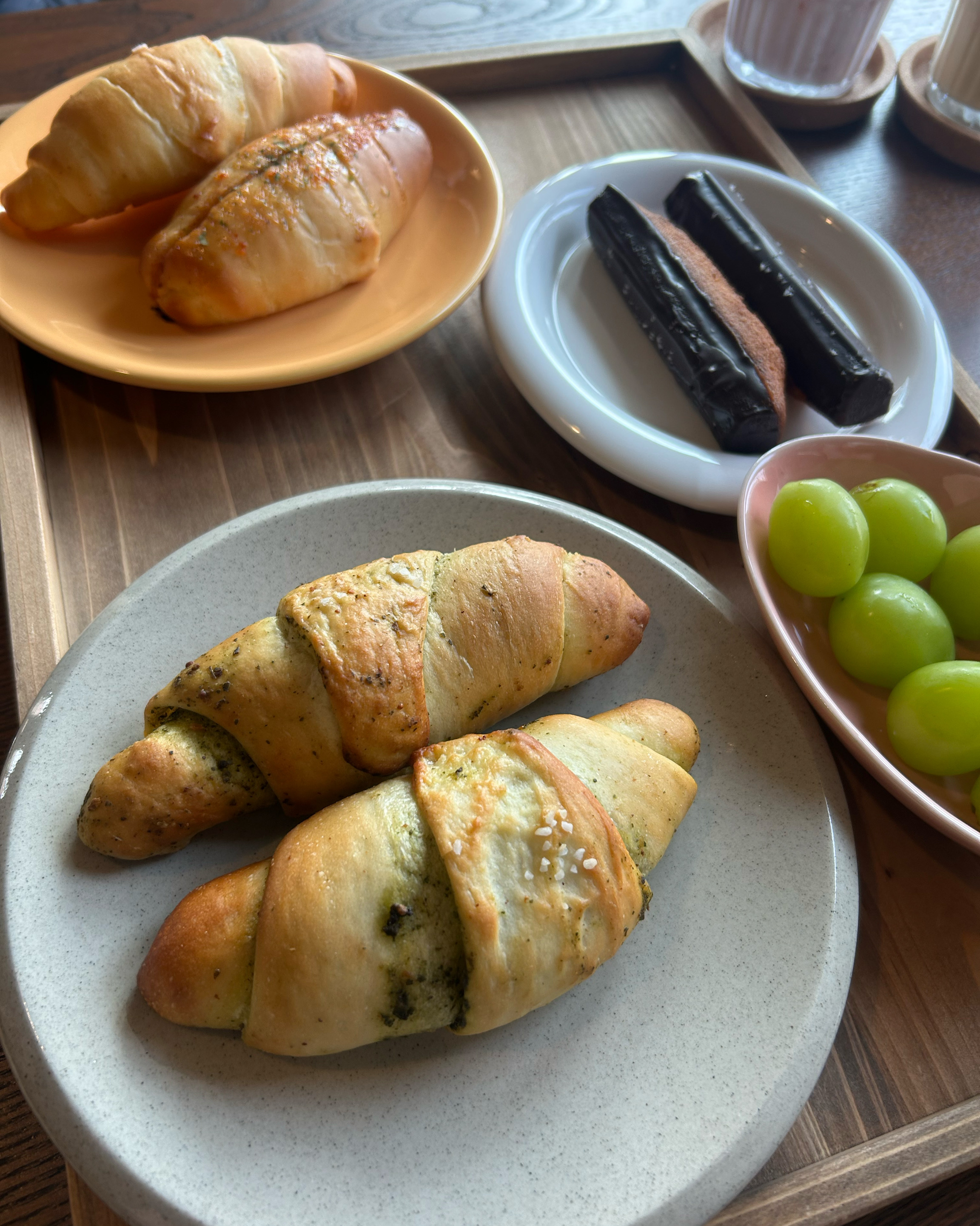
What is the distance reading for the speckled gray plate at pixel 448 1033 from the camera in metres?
0.62

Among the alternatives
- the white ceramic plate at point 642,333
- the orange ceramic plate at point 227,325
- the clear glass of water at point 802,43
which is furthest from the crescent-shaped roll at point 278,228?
the clear glass of water at point 802,43

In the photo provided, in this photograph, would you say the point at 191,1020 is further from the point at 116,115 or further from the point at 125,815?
the point at 116,115

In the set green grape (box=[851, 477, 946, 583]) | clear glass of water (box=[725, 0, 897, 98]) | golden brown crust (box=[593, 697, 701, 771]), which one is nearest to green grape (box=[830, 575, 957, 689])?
green grape (box=[851, 477, 946, 583])

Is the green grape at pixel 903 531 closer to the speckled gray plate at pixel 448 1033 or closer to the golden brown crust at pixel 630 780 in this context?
the speckled gray plate at pixel 448 1033

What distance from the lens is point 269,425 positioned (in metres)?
1.16

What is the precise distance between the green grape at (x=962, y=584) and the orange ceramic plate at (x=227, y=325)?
72cm

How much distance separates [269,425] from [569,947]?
0.81 m

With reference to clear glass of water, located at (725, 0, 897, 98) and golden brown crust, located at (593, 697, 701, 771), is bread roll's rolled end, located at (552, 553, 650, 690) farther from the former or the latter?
clear glass of water, located at (725, 0, 897, 98)

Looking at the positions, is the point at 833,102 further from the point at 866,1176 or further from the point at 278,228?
the point at 866,1176

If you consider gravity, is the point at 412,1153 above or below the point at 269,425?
below

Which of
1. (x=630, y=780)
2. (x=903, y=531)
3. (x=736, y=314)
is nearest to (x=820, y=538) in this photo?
(x=903, y=531)

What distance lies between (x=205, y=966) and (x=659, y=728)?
444mm

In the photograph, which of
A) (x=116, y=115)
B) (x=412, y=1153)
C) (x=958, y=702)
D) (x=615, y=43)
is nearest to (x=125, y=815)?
(x=412, y=1153)

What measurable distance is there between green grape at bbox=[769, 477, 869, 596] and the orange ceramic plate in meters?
0.57
